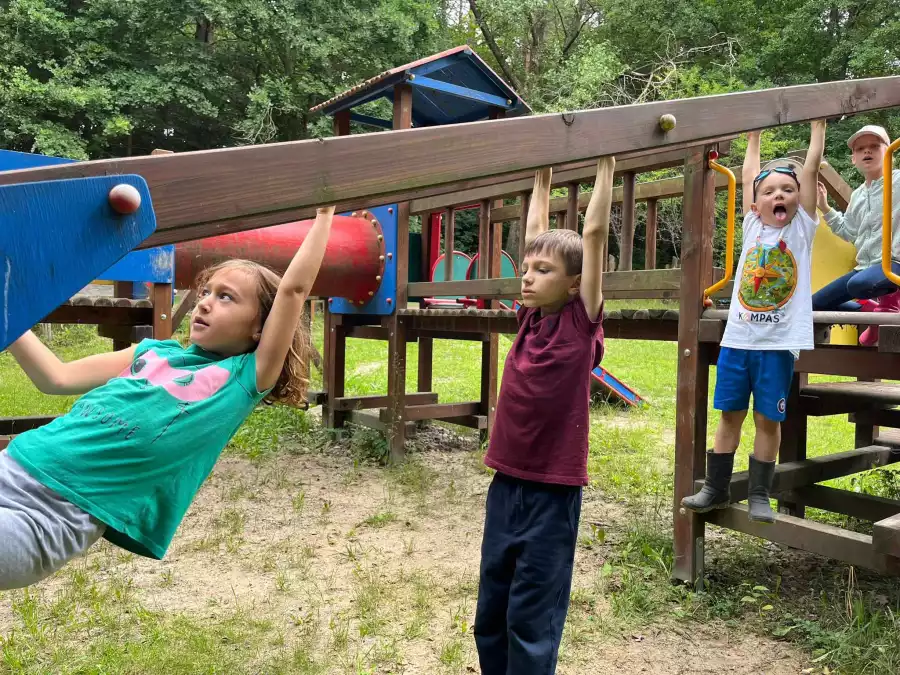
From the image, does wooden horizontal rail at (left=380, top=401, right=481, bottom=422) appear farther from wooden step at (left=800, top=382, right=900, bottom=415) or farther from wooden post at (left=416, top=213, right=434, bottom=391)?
wooden step at (left=800, top=382, right=900, bottom=415)

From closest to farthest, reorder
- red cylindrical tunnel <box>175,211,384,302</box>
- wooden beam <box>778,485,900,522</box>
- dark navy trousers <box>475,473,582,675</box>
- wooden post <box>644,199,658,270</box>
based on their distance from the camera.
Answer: dark navy trousers <box>475,473,582,675</box>, wooden beam <box>778,485,900,522</box>, wooden post <box>644,199,658,270</box>, red cylindrical tunnel <box>175,211,384,302</box>

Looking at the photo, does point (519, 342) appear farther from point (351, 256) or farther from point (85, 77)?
point (85, 77)

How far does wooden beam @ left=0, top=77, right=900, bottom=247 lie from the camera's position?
1.04 meters

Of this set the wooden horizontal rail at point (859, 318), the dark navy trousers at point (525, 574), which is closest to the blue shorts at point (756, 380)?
the wooden horizontal rail at point (859, 318)

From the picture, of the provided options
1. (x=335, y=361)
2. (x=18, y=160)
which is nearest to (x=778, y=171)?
(x=18, y=160)

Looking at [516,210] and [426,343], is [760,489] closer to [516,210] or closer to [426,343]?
[516,210]

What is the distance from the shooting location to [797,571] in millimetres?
3570

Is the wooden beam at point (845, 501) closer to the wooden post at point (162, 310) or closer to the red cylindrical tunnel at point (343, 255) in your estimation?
the red cylindrical tunnel at point (343, 255)

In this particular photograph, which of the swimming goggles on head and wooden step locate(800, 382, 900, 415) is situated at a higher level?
the swimming goggles on head

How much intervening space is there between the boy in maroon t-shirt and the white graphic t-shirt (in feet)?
3.53

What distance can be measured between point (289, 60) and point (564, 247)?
17.8m

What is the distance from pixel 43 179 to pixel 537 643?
154 cm

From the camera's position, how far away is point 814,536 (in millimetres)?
2816

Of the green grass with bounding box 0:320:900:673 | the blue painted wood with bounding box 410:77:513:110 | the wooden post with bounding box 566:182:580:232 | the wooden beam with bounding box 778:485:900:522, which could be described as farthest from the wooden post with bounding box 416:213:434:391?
the wooden beam with bounding box 778:485:900:522
